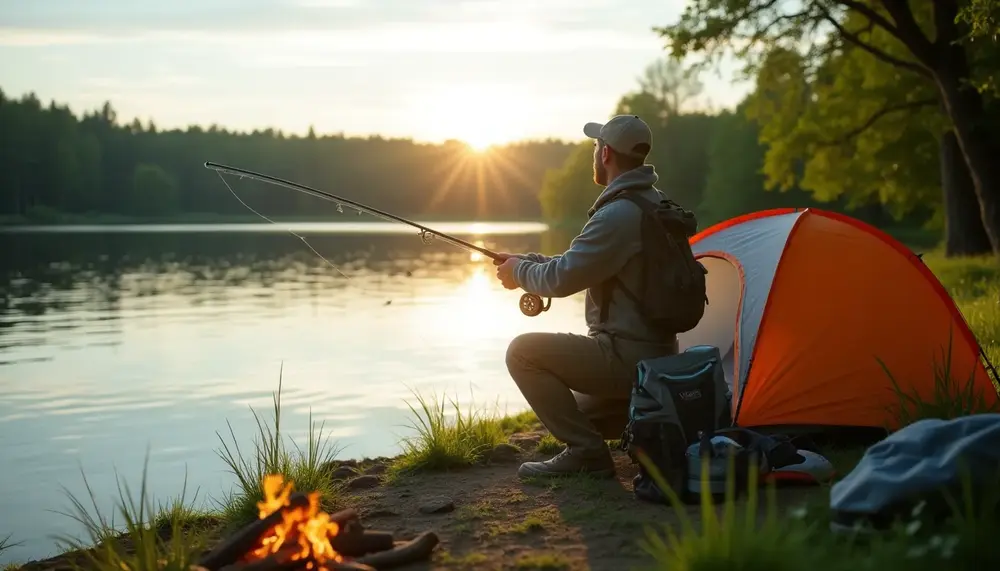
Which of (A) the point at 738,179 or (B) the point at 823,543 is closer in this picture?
(B) the point at 823,543

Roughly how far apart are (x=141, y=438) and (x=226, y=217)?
319 ft

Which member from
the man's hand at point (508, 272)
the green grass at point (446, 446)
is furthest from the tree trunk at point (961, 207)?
the man's hand at point (508, 272)

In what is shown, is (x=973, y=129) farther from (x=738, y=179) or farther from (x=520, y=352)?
(x=738, y=179)

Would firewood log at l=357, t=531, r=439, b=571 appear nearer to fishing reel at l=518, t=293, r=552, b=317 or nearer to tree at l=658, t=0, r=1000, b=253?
fishing reel at l=518, t=293, r=552, b=317

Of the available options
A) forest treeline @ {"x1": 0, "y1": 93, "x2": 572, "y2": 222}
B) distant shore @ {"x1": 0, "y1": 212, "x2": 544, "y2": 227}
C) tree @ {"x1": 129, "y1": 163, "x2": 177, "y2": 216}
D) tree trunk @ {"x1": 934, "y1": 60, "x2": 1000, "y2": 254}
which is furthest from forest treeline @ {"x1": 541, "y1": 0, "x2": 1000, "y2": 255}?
tree @ {"x1": 129, "y1": 163, "x2": 177, "y2": 216}

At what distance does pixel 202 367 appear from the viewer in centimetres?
1391

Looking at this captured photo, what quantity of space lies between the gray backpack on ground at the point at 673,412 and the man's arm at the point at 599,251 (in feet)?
1.74

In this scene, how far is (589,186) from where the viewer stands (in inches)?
2488

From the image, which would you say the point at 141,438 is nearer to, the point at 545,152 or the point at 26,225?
the point at 26,225

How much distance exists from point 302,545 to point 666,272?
2.32m

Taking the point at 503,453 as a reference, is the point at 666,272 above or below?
above

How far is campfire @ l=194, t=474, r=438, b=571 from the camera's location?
4012 millimetres

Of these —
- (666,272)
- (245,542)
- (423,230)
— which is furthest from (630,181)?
(245,542)

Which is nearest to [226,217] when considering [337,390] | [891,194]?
[891,194]
